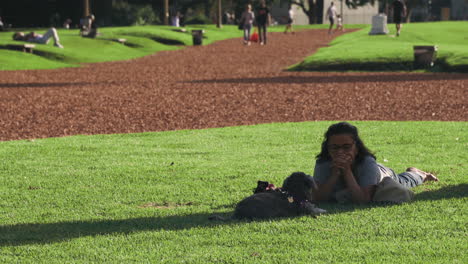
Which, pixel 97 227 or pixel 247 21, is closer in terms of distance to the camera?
pixel 97 227

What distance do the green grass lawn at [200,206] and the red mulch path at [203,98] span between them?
8.32ft

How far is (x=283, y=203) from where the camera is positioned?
660 centimetres

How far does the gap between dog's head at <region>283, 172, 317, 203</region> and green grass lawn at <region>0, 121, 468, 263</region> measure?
187 millimetres

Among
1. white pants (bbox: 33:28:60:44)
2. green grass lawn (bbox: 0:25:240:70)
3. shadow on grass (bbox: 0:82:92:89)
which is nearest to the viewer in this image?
shadow on grass (bbox: 0:82:92:89)

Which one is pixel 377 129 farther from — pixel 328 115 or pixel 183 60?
pixel 183 60

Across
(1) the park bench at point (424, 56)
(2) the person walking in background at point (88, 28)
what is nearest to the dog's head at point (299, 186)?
(1) the park bench at point (424, 56)

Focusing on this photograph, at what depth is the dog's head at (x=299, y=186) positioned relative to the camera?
660 cm

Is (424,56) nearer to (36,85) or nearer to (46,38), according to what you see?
(36,85)

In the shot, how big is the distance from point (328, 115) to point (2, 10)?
48499mm

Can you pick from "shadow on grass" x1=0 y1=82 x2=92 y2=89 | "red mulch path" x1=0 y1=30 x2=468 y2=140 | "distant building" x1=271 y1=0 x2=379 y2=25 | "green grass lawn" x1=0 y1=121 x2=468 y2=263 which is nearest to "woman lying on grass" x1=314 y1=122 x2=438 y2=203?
"green grass lawn" x1=0 y1=121 x2=468 y2=263

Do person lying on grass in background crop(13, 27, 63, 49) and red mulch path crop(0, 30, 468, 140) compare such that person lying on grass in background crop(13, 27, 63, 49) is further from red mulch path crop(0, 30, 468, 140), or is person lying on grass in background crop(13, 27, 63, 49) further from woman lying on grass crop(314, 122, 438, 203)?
woman lying on grass crop(314, 122, 438, 203)

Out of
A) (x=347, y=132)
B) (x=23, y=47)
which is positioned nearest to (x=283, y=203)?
(x=347, y=132)

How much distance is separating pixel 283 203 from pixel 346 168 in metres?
0.68

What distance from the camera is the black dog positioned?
6.51 m
